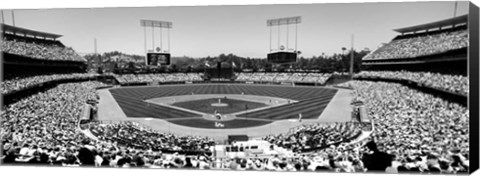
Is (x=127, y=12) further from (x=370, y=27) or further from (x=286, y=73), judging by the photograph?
(x=286, y=73)

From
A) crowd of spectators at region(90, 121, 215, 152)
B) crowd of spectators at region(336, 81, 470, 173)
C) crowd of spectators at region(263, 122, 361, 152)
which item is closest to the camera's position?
crowd of spectators at region(336, 81, 470, 173)

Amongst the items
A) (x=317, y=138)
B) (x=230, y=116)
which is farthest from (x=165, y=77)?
(x=317, y=138)

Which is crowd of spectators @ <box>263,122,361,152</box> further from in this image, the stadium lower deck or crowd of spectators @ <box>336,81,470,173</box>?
the stadium lower deck

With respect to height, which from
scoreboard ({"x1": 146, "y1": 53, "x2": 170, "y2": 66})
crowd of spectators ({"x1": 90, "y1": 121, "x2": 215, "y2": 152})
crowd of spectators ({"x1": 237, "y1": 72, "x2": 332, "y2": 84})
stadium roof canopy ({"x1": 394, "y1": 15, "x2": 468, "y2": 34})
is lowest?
crowd of spectators ({"x1": 90, "y1": 121, "x2": 215, "y2": 152})

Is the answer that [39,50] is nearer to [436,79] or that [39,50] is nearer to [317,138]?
[317,138]

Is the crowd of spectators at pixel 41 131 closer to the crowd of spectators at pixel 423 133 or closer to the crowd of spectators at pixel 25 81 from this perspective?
the crowd of spectators at pixel 25 81

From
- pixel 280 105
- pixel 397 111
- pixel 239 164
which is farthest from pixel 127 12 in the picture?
pixel 280 105

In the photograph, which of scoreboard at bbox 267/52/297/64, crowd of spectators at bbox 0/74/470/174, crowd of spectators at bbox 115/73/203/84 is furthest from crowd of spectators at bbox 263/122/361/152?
crowd of spectators at bbox 115/73/203/84
